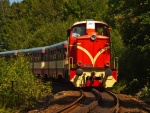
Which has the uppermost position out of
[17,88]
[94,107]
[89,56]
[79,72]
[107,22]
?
[107,22]

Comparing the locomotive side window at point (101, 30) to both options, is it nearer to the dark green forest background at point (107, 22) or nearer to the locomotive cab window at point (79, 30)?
the locomotive cab window at point (79, 30)

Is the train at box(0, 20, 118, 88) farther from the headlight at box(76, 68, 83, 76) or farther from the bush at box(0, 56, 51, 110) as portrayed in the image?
the bush at box(0, 56, 51, 110)

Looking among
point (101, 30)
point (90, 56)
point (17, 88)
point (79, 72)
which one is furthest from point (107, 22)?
point (17, 88)

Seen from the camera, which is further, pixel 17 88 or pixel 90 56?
pixel 90 56

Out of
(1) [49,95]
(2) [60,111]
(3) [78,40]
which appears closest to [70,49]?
(3) [78,40]

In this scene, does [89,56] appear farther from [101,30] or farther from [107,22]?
[107,22]

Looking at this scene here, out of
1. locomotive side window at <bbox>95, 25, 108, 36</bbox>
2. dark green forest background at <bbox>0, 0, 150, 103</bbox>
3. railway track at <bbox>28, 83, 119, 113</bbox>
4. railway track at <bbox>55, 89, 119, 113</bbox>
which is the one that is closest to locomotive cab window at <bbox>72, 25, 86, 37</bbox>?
locomotive side window at <bbox>95, 25, 108, 36</bbox>

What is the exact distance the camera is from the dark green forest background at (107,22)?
1706 centimetres

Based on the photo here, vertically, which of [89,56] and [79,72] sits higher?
[89,56]

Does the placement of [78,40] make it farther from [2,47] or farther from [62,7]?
[2,47]

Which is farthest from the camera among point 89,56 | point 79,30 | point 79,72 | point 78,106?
point 79,30

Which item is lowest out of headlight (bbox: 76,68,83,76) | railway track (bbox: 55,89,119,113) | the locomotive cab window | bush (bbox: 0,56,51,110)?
railway track (bbox: 55,89,119,113)

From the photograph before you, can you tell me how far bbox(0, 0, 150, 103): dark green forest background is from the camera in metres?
17.1

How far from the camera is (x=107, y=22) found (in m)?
65.2
